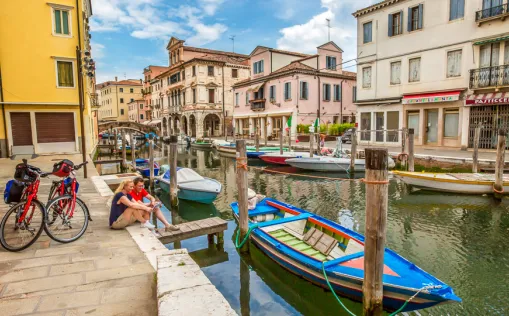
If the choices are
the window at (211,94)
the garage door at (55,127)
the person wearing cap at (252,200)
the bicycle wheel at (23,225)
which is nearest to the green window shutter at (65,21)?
the garage door at (55,127)

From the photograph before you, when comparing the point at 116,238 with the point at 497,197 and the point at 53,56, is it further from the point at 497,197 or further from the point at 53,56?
the point at 53,56

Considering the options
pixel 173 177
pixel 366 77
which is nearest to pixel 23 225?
pixel 173 177

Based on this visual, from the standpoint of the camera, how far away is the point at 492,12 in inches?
662

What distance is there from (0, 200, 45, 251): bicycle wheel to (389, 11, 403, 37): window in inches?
866

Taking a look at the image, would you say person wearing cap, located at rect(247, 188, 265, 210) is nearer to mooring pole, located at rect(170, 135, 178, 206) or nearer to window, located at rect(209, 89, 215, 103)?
A: mooring pole, located at rect(170, 135, 178, 206)

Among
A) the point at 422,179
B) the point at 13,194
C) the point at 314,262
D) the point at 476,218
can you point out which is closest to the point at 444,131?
the point at 422,179

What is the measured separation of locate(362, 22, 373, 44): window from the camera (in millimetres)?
22719

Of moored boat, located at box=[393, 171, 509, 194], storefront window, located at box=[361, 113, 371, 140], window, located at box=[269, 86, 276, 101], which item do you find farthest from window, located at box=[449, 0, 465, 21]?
→ window, located at box=[269, 86, 276, 101]

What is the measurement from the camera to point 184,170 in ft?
41.9

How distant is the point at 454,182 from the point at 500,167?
1476 mm

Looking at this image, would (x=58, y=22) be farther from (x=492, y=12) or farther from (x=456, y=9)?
(x=492, y=12)

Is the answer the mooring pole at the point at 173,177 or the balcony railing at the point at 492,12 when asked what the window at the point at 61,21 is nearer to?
the mooring pole at the point at 173,177

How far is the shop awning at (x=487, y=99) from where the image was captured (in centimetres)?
1634

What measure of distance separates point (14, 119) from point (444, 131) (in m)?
24.9
